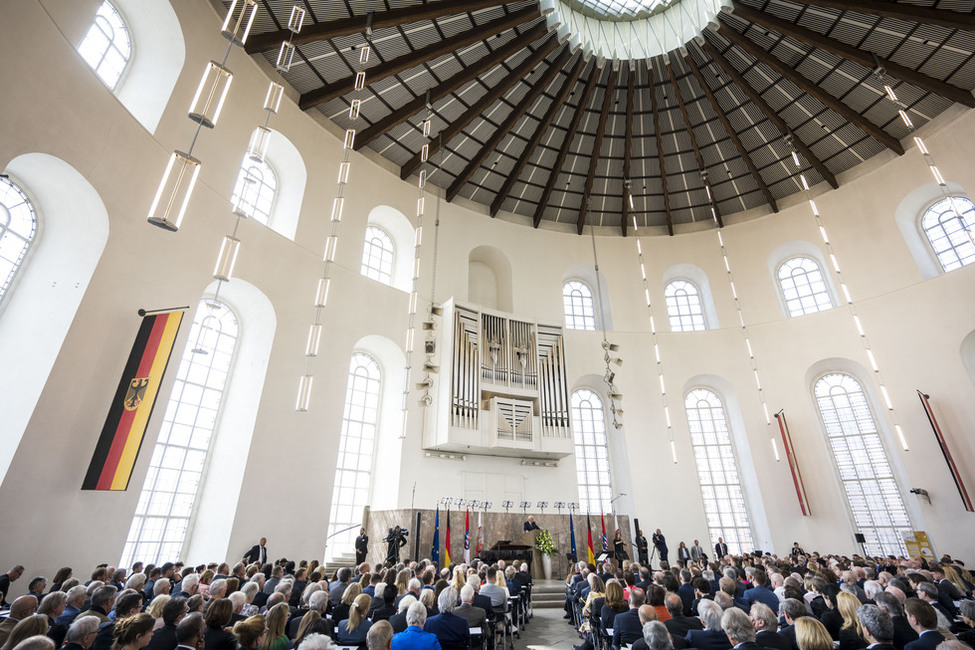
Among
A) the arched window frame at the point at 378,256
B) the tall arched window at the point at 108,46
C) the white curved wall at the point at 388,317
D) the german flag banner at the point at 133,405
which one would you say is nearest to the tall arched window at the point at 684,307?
the white curved wall at the point at 388,317

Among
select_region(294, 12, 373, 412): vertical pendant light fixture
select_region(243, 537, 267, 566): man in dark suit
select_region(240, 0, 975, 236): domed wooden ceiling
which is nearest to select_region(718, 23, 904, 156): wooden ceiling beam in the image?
select_region(240, 0, 975, 236): domed wooden ceiling

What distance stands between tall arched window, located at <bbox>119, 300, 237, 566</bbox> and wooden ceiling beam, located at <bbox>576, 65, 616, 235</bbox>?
464 inches

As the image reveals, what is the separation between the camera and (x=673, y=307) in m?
18.3

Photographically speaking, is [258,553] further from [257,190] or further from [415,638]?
[257,190]

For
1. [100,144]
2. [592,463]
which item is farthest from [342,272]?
[592,463]

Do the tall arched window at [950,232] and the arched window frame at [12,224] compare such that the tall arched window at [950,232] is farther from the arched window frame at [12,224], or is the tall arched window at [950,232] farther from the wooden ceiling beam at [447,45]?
the arched window frame at [12,224]

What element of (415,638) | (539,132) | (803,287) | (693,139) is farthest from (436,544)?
(803,287)

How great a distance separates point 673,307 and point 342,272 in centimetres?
1190

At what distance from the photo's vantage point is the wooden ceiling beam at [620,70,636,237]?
14502 mm

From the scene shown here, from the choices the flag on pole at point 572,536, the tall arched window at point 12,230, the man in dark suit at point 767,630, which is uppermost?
the tall arched window at point 12,230

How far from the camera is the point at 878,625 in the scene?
3.41m

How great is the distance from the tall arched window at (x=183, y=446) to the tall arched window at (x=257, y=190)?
2493mm

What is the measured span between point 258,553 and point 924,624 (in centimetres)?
1003

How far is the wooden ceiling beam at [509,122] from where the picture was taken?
13.7 metres
